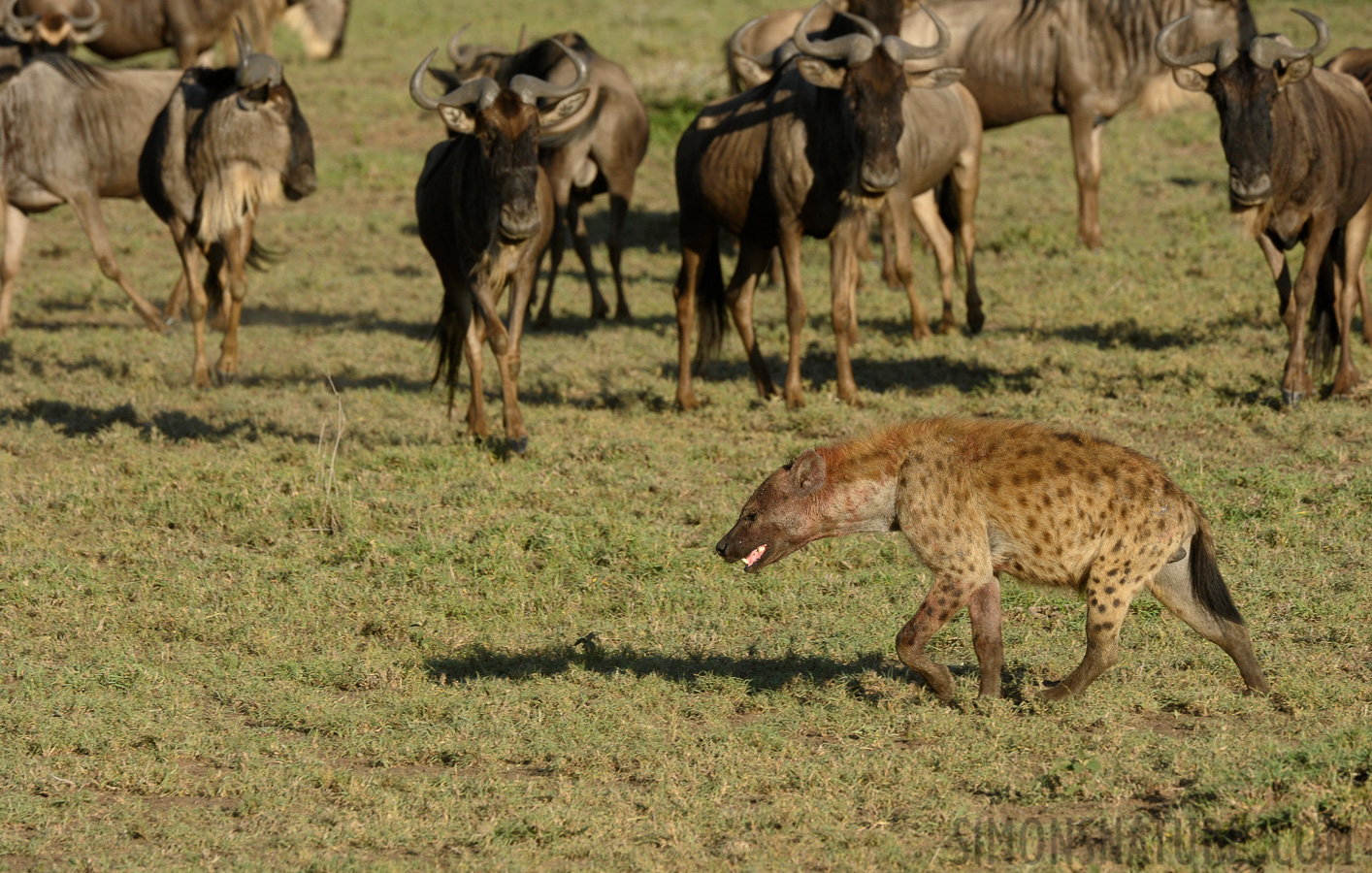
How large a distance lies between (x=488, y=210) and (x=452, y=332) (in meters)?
1.20

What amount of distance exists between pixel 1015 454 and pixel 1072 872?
169 centimetres

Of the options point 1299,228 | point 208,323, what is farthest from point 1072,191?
point 208,323

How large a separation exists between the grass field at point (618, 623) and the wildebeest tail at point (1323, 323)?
450 mm

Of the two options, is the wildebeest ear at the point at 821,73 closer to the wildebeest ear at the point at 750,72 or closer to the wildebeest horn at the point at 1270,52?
the wildebeest horn at the point at 1270,52

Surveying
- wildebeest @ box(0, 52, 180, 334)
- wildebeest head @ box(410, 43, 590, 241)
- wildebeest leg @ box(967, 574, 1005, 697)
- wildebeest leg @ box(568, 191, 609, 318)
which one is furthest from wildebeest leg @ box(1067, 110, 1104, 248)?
wildebeest leg @ box(967, 574, 1005, 697)

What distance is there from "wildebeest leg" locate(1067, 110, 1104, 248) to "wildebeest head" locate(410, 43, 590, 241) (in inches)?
280

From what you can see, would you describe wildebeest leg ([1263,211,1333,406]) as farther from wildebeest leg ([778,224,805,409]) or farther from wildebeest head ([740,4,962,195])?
wildebeest leg ([778,224,805,409])

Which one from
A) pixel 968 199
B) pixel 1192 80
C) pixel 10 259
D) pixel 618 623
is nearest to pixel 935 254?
pixel 968 199

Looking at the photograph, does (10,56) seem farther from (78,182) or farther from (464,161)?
(464,161)

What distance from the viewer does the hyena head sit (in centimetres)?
583

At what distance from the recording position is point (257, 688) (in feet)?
20.9

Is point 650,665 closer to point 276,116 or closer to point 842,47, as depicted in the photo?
point 842,47

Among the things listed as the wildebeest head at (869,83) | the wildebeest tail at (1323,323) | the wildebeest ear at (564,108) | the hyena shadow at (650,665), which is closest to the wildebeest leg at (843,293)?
the wildebeest head at (869,83)

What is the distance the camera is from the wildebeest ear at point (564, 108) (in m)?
9.83
